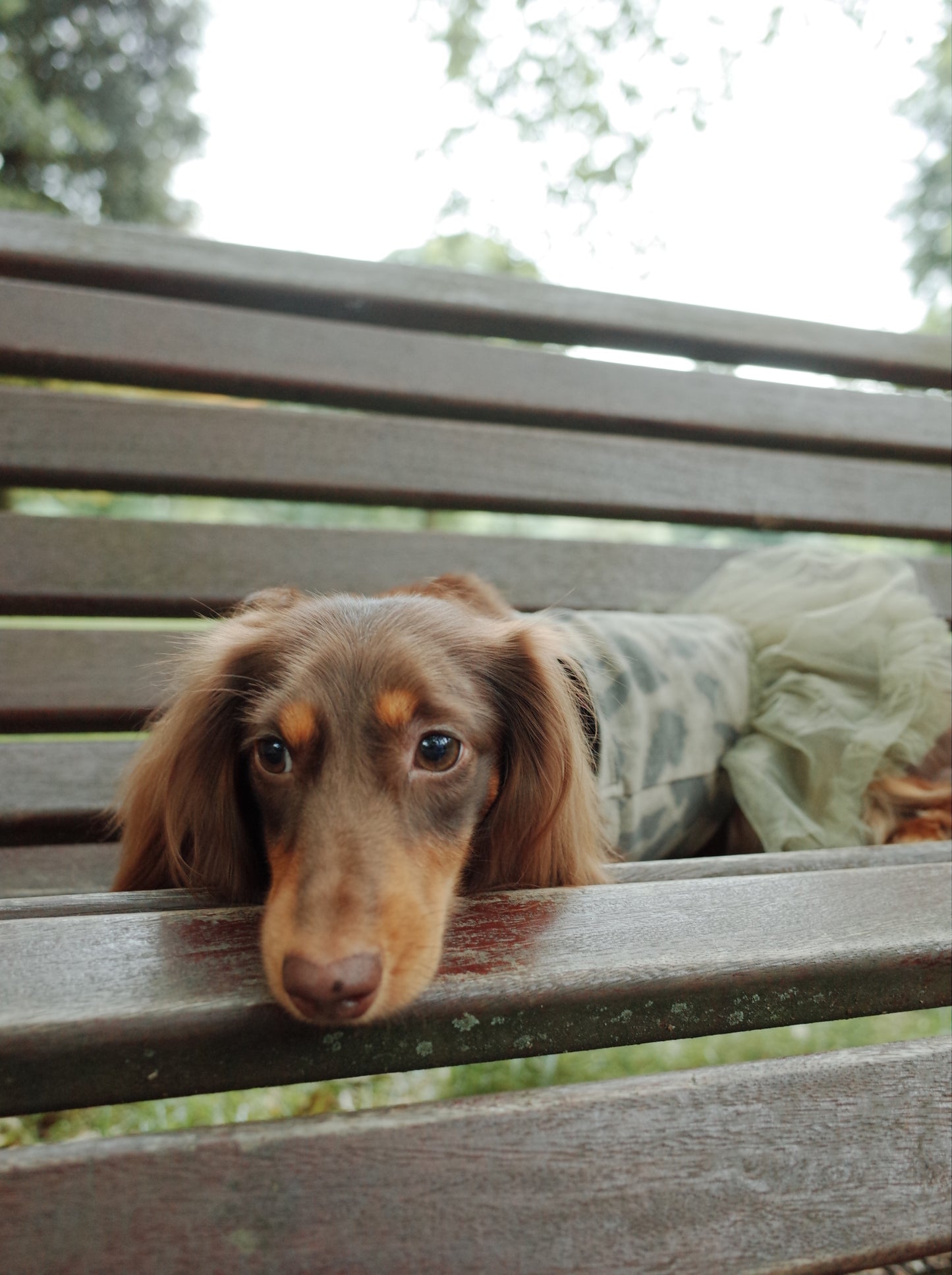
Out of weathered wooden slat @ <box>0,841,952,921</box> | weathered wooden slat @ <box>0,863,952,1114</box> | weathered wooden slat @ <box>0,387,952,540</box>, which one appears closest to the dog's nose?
weathered wooden slat @ <box>0,863,952,1114</box>

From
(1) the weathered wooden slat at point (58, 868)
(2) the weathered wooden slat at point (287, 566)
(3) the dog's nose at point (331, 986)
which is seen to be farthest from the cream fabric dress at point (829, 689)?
(1) the weathered wooden slat at point (58, 868)

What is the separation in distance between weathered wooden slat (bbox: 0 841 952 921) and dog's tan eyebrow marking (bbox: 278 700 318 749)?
0.82 feet

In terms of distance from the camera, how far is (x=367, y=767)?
1230mm

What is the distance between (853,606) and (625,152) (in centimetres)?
290

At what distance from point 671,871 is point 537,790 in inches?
10.6

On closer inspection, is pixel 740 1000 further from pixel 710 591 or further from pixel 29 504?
pixel 29 504

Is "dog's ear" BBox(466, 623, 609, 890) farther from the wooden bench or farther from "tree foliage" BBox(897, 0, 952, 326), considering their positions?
"tree foliage" BBox(897, 0, 952, 326)

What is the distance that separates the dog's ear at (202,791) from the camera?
1409 millimetres

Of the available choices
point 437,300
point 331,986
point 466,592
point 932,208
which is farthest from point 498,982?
point 932,208

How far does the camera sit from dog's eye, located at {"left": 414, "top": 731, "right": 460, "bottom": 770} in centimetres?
130

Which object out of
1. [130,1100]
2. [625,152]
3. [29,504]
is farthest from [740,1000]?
[29,504]

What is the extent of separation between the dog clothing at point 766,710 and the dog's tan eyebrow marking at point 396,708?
0.45 metres

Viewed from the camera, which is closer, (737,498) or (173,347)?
(173,347)

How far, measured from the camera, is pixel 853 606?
7.00 ft
